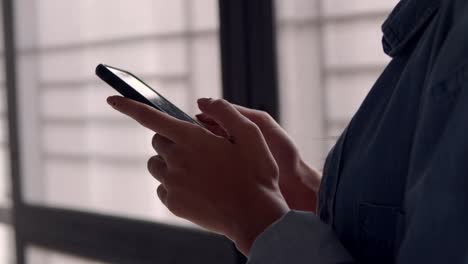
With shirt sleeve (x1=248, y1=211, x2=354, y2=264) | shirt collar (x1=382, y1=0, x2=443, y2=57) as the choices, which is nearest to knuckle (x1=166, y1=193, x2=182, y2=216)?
shirt sleeve (x1=248, y1=211, x2=354, y2=264)

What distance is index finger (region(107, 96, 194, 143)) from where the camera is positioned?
552 millimetres

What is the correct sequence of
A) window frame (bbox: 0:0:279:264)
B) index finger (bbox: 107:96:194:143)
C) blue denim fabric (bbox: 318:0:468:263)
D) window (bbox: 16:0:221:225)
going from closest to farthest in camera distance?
blue denim fabric (bbox: 318:0:468:263), index finger (bbox: 107:96:194:143), window frame (bbox: 0:0:279:264), window (bbox: 16:0:221:225)

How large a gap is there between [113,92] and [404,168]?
4.93ft

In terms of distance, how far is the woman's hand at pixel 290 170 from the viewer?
68 centimetres

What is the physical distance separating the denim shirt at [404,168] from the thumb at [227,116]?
9 cm

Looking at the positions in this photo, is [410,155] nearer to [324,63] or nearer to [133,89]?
[133,89]

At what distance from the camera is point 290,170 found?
69 cm

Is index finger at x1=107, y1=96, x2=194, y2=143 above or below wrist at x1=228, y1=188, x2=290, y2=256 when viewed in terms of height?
above

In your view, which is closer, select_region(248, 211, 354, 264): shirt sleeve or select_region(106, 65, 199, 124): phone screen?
select_region(248, 211, 354, 264): shirt sleeve

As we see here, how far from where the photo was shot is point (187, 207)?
542mm

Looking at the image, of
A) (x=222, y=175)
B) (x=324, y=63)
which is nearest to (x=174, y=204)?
(x=222, y=175)

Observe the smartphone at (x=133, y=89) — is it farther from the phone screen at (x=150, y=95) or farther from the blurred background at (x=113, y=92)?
the blurred background at (x=113, y=92)

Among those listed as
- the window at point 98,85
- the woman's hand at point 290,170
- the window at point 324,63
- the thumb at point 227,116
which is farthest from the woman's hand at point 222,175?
the window at point 98,85

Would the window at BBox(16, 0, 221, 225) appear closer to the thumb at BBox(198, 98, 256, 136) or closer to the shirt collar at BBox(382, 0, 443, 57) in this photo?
the thumb at BBox(198, 98, 256, 136)
